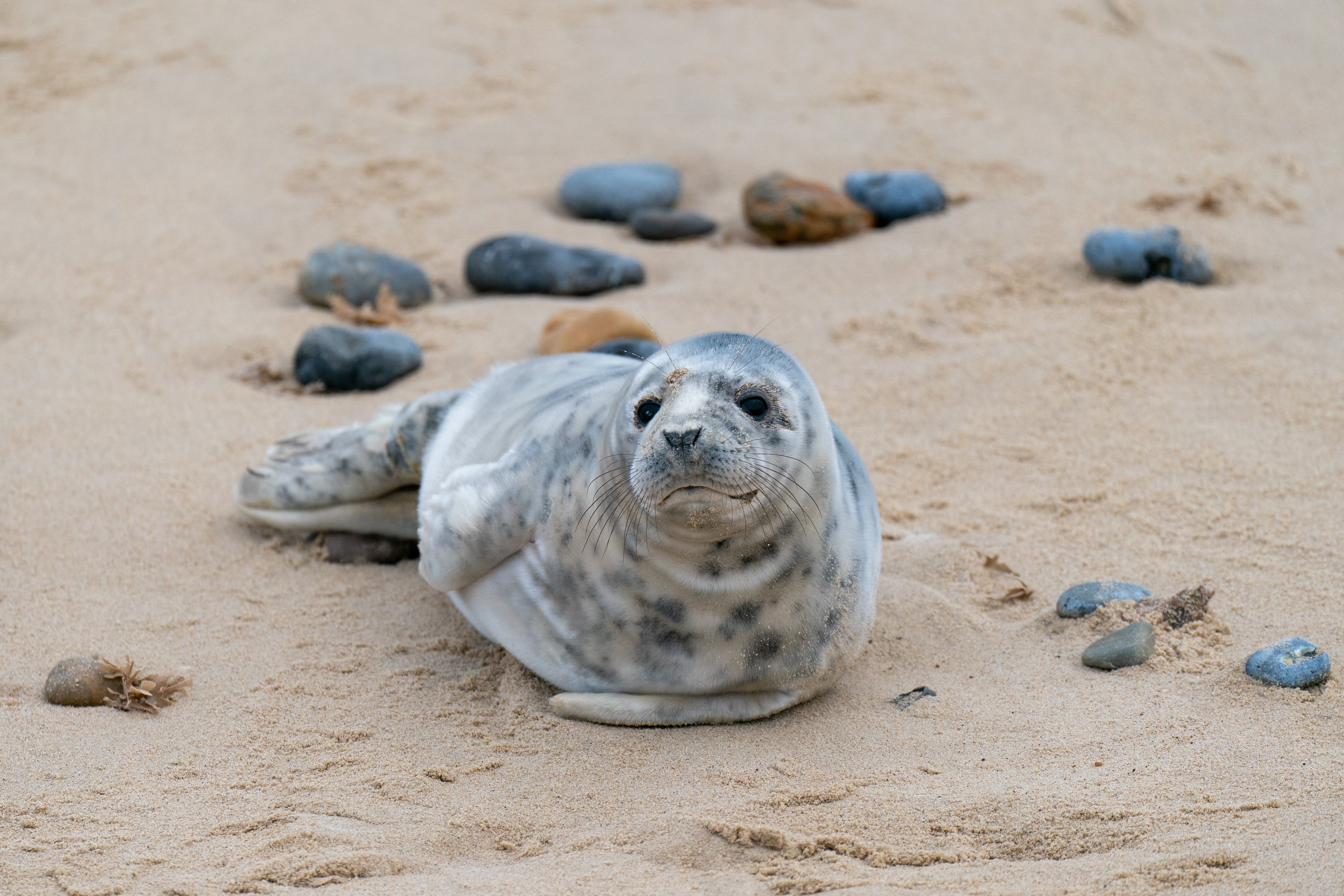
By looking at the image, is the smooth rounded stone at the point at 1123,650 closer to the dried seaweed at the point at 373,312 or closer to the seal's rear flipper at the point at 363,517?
the seal's rear flipper at the point at 363,517

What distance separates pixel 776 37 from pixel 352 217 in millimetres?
2875

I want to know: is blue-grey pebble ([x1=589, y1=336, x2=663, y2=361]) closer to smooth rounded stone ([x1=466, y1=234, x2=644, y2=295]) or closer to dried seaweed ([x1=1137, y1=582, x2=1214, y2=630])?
smooth rounded stone ([x1=466, y1=234, x2=644, y2=295])

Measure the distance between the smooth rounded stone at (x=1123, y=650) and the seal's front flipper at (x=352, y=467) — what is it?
68.8 inches

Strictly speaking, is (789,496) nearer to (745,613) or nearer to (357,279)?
(745,613)

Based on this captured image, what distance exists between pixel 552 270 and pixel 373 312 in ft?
2.38

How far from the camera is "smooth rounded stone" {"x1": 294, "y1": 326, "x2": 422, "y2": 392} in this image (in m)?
4.71

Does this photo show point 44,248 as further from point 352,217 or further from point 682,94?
point 682,94

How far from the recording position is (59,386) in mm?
4594

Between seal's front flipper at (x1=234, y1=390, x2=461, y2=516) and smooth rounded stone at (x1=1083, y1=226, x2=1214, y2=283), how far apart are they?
2.89m

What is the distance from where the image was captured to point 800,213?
5.82 metres

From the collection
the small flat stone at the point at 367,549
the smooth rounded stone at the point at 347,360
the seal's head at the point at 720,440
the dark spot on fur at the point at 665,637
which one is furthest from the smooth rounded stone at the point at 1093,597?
the smooth rounded stone at the point at 347,360

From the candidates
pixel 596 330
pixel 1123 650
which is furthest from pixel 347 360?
pixel 1123 650

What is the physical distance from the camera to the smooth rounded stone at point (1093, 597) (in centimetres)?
324

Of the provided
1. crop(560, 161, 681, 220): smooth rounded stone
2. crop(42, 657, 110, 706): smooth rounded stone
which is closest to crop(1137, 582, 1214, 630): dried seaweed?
crop(42, 657, 110, 706): smooth rounded stone
